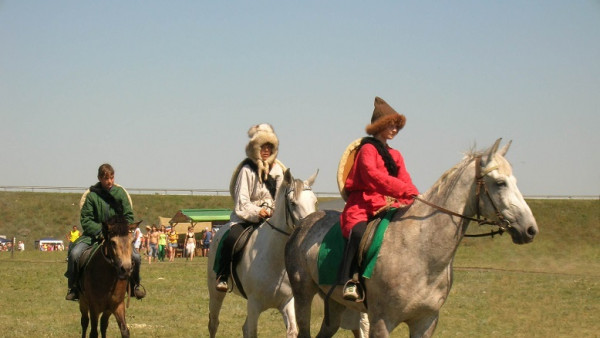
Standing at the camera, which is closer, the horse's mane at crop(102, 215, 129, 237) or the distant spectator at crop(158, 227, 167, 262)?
the horse's mane at crop(102, 215, 129, 237)

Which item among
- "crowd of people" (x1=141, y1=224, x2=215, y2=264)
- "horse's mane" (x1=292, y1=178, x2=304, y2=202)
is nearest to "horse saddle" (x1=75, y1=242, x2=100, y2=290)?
"horse's mane" (x1=292, y1=178, x2=304, y2=202)

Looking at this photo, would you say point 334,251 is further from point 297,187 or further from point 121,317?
point 121,317

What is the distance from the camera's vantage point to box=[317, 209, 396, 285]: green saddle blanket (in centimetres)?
720

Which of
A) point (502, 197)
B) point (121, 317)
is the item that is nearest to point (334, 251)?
point (502, 197)

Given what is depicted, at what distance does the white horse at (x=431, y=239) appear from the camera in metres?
6.68

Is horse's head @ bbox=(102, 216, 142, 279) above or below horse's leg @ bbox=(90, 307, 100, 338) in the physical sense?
above

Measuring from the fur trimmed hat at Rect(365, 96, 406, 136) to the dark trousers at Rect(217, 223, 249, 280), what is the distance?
2977mm

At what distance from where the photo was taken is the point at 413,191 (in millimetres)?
7270

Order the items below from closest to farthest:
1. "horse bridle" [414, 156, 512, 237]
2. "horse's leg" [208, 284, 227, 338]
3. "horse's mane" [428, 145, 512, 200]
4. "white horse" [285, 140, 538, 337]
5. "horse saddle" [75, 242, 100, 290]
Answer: "horse bridle" [414, 156, 512, 237] < "white horse" [285, 140, 538, 337] < "horse's mane" [428, 145, 512, 200] < "horse's leg" [208, 284, 227, 338] < "horse saddle" [75, 242, 100, 290]

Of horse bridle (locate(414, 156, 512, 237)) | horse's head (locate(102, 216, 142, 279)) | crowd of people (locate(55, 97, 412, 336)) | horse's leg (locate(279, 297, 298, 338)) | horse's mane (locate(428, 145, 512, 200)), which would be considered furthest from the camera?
horse's head (locate(102, 216, 142, 279))

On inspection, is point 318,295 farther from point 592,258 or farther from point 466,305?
point 592,258

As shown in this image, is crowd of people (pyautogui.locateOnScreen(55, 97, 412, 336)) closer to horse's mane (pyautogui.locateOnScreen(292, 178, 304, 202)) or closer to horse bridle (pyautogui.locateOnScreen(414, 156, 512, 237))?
horse bridle (pyautogui.locateOnScreen(414, 156, 512, 237))

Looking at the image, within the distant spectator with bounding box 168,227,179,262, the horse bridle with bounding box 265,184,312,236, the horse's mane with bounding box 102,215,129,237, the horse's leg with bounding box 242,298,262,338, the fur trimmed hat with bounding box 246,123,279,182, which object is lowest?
the distant spectator with bounding box 168,227,179,262

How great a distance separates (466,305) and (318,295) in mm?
9768
